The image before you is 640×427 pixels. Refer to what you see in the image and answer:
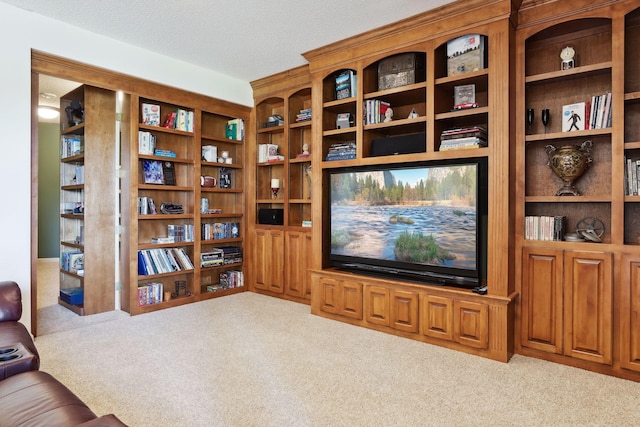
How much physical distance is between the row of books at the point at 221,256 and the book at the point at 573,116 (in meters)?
3.95

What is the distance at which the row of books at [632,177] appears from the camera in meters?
2.60

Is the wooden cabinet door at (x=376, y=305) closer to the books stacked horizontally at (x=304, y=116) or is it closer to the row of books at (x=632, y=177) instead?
the row of books at (x=632, y=177)

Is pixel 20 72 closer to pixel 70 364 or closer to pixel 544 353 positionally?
pixel 70 364

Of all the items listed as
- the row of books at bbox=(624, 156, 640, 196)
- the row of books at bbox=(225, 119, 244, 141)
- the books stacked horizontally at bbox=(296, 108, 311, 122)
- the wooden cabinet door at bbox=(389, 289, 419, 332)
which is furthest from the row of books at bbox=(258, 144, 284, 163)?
the row of books at bbox=(624, 156, 640, 196)

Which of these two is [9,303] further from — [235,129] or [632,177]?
[632,177]

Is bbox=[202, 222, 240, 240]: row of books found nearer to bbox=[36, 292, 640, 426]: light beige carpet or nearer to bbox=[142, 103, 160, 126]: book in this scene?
bbox=[142, 103, 160, 126]: book

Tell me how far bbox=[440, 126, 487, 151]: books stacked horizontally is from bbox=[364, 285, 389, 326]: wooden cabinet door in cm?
141

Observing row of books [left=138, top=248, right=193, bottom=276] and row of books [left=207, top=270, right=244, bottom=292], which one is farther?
row of books [left=207, top=270, right=244, bottom=292]

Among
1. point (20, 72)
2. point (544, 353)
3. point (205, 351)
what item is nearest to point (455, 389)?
point (544, 353)

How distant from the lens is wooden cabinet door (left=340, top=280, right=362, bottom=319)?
145 inches

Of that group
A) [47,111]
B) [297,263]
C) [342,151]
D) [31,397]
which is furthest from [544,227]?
[47,111]

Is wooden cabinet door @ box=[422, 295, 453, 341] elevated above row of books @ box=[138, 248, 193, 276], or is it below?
below

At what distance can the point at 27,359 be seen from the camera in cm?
179

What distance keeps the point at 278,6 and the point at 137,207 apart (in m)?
2.57
